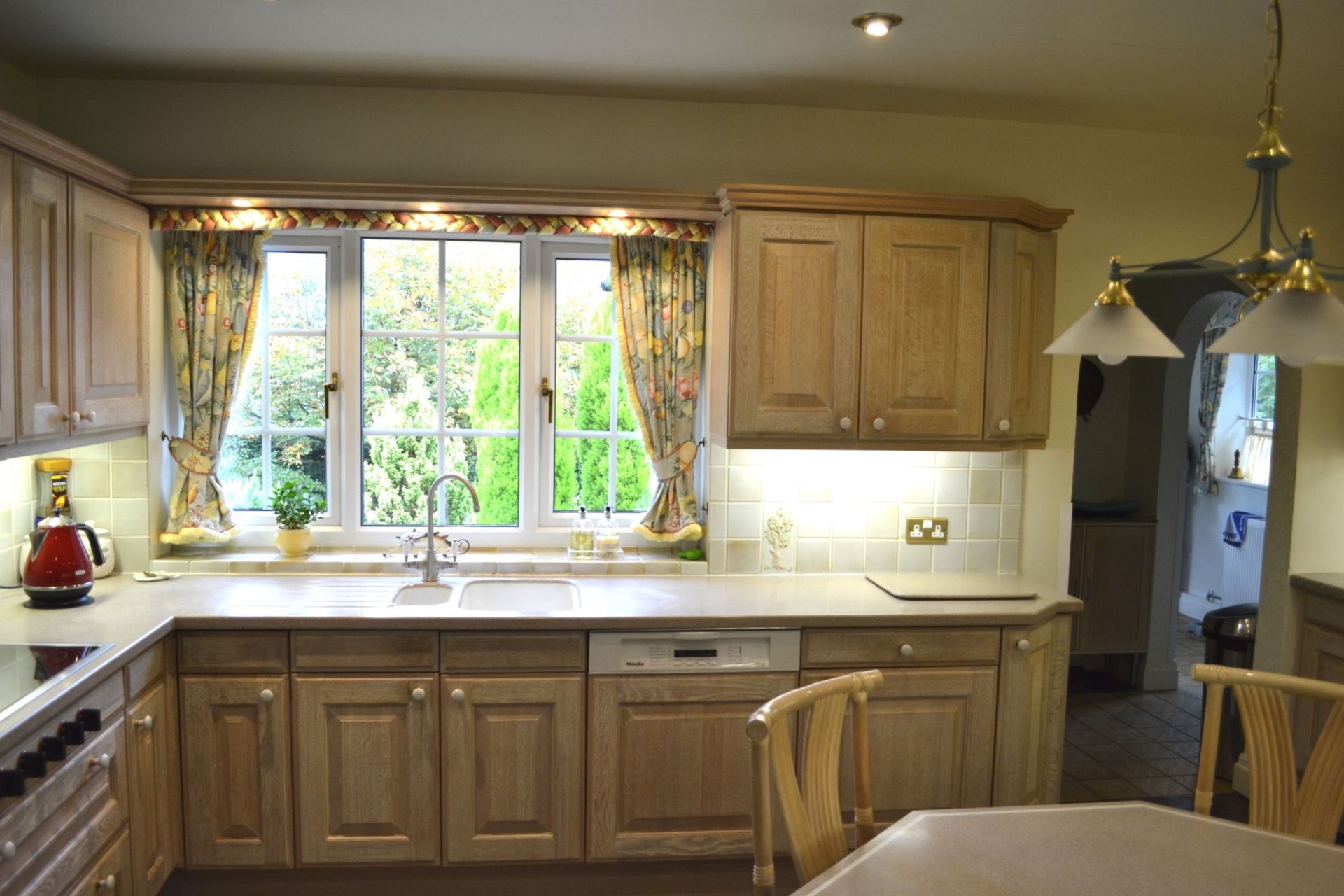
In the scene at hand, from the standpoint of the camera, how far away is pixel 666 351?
10.9 feet

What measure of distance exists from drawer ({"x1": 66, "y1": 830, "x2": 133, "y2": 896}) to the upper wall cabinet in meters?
1.91

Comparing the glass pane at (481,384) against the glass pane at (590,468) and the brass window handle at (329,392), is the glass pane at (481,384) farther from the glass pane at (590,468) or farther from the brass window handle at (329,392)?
the brass window handle at (329,392)

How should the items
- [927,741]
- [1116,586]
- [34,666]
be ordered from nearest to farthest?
[34,666]
[927,741]
[1116,586]

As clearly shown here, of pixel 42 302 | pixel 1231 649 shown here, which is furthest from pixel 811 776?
pixel 1231 649

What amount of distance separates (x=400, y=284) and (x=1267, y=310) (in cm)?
269

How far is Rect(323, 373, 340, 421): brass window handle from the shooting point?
3320mm

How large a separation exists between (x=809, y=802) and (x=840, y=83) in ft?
6.91

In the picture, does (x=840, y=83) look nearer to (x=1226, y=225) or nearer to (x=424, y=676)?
(x=1226, y=225)

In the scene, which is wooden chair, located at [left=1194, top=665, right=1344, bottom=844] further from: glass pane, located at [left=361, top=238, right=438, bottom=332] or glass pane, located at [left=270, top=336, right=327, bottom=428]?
glass pane, located at [left=270, top=336, right=327, bottom=428]

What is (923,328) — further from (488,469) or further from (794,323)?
(488,469)

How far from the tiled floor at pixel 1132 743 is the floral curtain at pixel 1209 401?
5.56ft

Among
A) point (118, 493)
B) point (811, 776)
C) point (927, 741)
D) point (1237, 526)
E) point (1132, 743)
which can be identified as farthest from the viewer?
point (1237, 526)

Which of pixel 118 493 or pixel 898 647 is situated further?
pixel 118 493

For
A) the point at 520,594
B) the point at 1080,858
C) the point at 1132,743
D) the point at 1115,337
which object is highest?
the point at 1115,337
